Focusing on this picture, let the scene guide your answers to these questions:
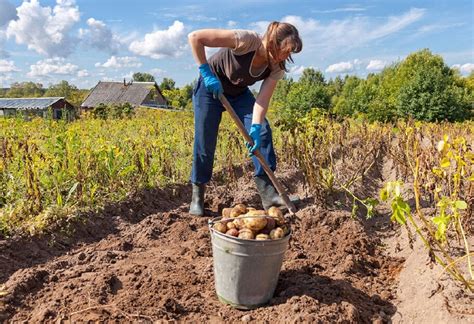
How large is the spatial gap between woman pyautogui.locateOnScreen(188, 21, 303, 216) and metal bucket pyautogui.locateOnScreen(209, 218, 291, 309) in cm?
97

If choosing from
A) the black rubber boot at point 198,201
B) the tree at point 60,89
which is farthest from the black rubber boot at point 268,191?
the tree at point 60,89

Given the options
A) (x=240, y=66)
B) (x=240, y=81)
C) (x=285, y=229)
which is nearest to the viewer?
(x=285, y=229)

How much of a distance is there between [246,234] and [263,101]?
144cm

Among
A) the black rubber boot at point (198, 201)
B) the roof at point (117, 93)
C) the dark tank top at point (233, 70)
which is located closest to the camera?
the dark tank top at point (233, 70)

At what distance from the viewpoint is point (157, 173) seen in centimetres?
440

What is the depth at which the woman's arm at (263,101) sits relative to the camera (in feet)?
10.2

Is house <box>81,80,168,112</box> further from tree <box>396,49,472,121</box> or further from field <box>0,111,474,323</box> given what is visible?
field <box>0,111,474,323</box>

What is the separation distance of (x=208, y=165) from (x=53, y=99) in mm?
31825

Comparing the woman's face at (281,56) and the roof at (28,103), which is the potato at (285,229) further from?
the roof at (28,103)

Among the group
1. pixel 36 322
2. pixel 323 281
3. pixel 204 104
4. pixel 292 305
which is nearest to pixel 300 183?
pixel 204 104

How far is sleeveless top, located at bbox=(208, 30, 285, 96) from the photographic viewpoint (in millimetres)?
2889

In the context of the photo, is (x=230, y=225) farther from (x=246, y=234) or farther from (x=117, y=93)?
(x=117, y=93)

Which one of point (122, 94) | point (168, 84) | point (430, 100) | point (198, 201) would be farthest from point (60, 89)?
point (198, 201)

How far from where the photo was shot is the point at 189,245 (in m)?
2.90
